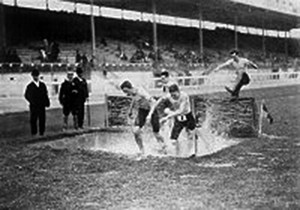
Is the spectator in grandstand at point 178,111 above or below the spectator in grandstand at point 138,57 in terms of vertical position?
below

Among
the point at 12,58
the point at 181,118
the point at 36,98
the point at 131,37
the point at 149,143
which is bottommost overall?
the point at 149,143

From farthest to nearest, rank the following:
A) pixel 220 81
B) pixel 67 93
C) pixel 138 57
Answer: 1. pixel 138 57
2. pixel 220 81
3. pixel 67 93

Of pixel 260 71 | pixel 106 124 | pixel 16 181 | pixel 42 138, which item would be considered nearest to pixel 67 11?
pixel 260 71

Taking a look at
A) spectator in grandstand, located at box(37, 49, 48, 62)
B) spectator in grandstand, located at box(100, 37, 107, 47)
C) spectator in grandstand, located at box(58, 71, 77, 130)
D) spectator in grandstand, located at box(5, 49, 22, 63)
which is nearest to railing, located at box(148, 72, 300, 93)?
spectator in grandstand, located at box(37, 49, 48, 62)

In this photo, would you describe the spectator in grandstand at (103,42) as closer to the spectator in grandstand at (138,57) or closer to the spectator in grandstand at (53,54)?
the spectator in grandstand at (138,57)

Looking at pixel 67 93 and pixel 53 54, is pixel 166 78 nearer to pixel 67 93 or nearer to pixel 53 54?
pixel 67 93

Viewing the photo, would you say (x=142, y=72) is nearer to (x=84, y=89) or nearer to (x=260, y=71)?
(x=260, y=71)

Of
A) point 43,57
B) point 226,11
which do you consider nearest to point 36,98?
point 43,57

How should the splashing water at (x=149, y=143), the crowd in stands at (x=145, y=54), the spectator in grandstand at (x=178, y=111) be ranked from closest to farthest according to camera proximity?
the spectator in grandstand at (x=178, y=111) < the splashing water at (x=149, y=143) < the crowd in stands at (x=145, y=54)

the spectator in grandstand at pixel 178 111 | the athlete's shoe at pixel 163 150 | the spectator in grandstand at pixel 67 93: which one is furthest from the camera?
the spectator in grandstand at pixel 67 93

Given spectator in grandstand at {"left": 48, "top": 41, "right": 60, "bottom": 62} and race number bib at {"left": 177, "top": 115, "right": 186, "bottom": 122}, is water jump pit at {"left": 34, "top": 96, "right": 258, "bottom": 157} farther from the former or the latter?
spectator in grandstand at {"left": 48, "top": 41, "right": 60, "bottom": 62}

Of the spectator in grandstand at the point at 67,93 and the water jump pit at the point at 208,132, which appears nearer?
the water jump pit at the point at 208,132

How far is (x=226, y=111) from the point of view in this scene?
10.5 meters

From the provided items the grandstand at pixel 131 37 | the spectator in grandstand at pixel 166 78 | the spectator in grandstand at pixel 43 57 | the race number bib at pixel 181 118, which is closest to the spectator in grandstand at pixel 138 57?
the grandstand at pixel 131 37
